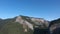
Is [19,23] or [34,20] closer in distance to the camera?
[19,23]

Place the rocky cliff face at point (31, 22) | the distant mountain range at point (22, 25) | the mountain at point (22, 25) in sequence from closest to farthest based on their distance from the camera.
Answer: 1. the distant mountain range at point (22, 25)
2. the mountain at point (22, 25)
3. the rocky cliff face at point (31, 22)

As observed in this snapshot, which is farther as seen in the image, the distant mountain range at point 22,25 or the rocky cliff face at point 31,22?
the rocky cliff face at point 31,22

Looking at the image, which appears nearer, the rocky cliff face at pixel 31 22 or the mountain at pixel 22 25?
the mountain at pixel 22 25

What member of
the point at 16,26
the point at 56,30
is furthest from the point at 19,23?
the point at 56,30

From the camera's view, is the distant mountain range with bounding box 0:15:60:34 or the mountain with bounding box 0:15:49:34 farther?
the mountain with bounding box 0:15:49:34

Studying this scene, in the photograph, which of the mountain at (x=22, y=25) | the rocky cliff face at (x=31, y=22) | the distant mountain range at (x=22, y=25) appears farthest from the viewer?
the rocky cliff face at (x=31, y=22)

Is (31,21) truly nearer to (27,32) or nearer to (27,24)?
(27,24)

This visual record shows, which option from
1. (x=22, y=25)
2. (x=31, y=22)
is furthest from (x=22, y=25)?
(x=31, y=22)

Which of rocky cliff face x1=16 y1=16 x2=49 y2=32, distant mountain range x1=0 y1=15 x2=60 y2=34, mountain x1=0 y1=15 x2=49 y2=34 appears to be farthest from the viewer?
rocky cliff face x1=16 y1=16 x2=49 y2=32

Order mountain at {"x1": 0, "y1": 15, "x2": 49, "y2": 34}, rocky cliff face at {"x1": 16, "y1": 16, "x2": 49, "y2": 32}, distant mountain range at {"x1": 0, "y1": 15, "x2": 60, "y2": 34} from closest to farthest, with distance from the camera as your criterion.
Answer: distant mountain range at {"x1": 0, "y1": 15, "x2": 60, "y2": 34} → mountain at {"x1": 0, "y1": 15, "x2": 49, "y2": 34} → rocky cliff face at {"x1": 16, "y1": 16, "x2": 49, "y2": 32}
